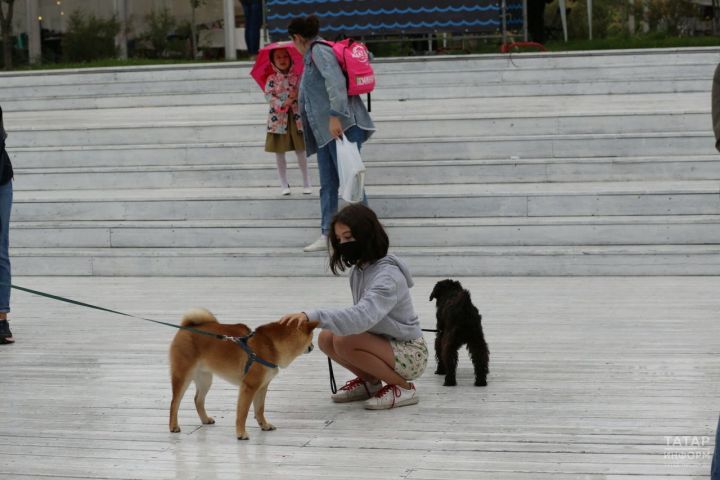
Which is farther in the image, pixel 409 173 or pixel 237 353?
pixel 409 173

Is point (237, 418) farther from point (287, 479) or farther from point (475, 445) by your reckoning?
point (475, 445)

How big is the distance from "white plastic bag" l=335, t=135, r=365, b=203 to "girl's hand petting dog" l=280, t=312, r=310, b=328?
4472 millimetres

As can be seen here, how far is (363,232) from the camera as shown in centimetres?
558

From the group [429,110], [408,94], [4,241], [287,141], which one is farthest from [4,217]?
[408,94]

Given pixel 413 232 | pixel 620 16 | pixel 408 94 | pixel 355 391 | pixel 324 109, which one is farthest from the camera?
pixel 620 16

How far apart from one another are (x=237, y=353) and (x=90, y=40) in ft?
52.1

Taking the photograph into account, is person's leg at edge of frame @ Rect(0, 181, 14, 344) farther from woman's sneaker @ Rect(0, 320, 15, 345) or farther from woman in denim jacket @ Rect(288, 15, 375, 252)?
woman in denim jacket @ Rect(288, 15, 375, 252)

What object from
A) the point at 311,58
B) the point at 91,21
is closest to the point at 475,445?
the point at 311,58

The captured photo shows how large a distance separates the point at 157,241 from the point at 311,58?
2278 millimetres

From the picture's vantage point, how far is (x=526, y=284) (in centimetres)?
948

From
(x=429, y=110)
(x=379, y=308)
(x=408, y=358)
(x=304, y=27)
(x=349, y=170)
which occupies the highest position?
(x=304, y=27)

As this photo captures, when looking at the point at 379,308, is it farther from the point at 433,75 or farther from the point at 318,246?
the point at 433,75

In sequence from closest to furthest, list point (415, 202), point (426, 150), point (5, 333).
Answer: point (5, 333), point (415, 202), point (426, 150)

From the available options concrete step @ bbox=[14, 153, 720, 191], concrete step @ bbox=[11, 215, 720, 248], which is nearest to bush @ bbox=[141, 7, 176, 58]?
concrete step @ bbox=[14, 153, 720, 191]
